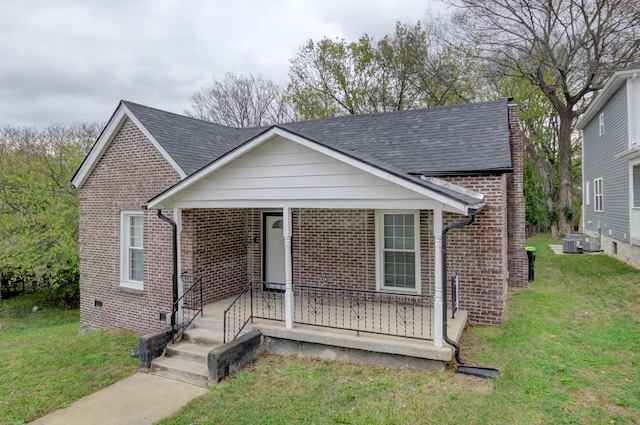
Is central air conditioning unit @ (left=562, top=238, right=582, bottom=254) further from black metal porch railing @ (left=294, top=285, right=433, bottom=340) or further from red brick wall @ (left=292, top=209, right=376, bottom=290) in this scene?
red brick wall @ (left=292, top=209, right=376, bottom=290)

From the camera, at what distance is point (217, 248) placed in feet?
30.8

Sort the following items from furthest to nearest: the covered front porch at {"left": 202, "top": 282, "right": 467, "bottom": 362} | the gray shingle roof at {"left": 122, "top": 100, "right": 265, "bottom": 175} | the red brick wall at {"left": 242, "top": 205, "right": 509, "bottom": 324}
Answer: the gray shingle roof at {"left": 122, "top": 100, "right": 265, "bottom": 175}
the red brick wall at {"left": 242, "top": 205, "right": 509, "bottom": 324}
the covered front porch at {"left": 202, "top": 282, "right": 467, "bottom": 362}

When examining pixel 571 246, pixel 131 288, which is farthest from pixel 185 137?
pixel 571 246

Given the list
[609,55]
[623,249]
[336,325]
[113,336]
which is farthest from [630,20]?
[113,336]

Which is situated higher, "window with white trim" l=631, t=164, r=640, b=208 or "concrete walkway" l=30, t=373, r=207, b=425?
"window with white trim" l=631, t=164, r=640, b=208

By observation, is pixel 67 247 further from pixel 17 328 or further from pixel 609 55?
pixel 609 55

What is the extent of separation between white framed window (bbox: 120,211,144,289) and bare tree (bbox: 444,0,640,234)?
2052 centimetres

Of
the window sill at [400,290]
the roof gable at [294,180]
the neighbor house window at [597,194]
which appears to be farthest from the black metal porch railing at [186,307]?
the neighbor house window at [597,194]

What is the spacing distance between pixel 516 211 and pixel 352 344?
23.1ft

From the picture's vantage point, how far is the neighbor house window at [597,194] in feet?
57.4

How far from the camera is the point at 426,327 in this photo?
22.3 feet

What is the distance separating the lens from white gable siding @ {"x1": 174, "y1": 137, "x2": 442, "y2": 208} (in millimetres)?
6379

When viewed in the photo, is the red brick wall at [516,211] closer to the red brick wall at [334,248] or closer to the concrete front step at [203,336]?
the red brick wall at [334,248]

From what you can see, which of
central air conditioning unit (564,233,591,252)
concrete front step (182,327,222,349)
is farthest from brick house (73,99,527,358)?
central air conditioning unit (564,233,591,252)
